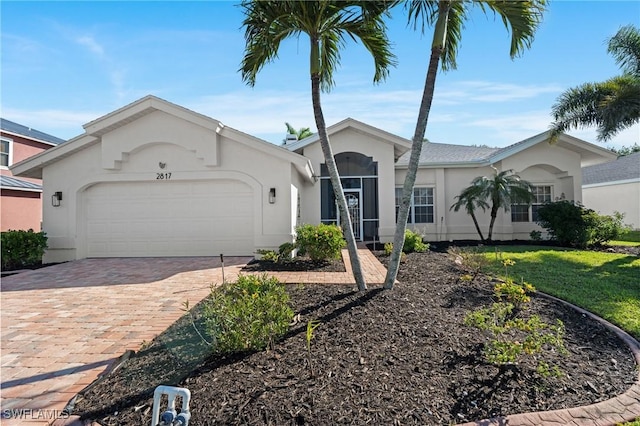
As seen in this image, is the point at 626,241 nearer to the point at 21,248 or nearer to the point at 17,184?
the point at 21,248

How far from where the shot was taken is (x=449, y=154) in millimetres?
18031

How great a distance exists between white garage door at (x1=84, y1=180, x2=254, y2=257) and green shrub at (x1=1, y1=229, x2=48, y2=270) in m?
1.38

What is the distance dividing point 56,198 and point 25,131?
13.5 meters

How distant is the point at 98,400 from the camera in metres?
3.18

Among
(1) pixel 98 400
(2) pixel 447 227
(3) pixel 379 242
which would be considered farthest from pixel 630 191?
(1) pixel 98 400

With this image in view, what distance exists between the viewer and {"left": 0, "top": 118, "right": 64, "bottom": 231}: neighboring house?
1733cm

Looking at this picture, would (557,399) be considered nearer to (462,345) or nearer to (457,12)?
(462,345)

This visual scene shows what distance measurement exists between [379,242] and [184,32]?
11.1 metres

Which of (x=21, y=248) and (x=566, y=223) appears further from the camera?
(x=566, y=223)

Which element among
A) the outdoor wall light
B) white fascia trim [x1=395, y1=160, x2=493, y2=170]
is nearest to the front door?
white fascia trim [x1=395, y1=160, x2=493, y2=170]

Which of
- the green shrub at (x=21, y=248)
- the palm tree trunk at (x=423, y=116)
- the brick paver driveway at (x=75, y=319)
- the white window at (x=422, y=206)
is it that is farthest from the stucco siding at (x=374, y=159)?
the green shrub at (x=21, y=248)

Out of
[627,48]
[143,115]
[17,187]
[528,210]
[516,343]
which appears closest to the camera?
[516,343]

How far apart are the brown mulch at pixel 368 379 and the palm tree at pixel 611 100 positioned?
491 inches

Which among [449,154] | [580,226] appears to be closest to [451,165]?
[449,154]
